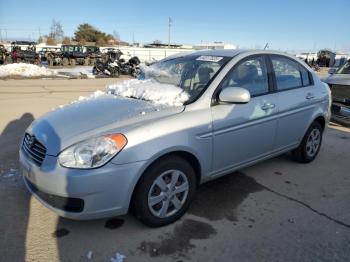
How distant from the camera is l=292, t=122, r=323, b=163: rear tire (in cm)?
511

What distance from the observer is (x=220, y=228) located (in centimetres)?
336

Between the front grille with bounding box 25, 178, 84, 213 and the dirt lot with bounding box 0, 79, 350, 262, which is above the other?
the front grille with bounding box 25, 178, 84, 213

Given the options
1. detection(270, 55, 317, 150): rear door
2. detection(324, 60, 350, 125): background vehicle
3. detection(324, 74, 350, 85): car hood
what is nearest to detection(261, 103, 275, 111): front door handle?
detection(270, 55, 317, 150): rear door

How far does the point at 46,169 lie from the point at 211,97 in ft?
5.66

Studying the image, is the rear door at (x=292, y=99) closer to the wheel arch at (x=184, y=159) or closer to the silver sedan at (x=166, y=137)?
the silver sedan at (x=166, y=137)

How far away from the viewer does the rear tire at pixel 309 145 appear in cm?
511

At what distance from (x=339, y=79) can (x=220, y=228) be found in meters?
6.59

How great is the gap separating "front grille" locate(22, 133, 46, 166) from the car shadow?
0.66 metres

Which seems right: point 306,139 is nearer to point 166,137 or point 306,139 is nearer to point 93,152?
point 166,137

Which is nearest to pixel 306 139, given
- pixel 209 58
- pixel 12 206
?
pixel 209 58

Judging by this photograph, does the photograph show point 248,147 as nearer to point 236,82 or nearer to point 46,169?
point 236,82

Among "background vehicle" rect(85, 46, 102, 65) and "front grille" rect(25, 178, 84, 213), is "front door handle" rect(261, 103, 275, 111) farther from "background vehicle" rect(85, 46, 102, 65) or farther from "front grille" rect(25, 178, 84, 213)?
"background vehicle" rect(85, 46, 102, 65)

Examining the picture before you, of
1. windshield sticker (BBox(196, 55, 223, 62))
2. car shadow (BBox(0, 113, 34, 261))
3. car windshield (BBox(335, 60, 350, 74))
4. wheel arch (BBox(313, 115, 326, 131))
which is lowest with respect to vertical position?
car shadow (BBox(0, 113, 34, 261))

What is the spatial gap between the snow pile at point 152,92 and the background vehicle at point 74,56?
29.9 meters
